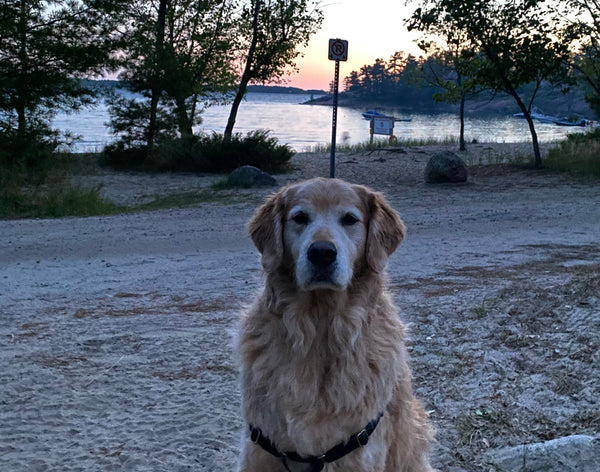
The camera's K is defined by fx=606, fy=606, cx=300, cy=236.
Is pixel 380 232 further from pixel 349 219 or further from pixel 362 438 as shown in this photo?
pixel 362 438

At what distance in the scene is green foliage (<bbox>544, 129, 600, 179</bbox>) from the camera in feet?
59.4

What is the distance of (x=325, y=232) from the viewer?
3.25 m

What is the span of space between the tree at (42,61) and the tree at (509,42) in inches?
412

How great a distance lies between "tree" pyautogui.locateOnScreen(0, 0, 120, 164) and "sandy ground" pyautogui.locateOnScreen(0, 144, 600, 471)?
5879mm

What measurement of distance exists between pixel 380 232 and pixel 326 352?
0.78m

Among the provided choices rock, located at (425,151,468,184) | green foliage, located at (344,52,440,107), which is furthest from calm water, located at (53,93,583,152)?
green foliage, located at (344,52,440,107)

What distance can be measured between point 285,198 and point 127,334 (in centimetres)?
319

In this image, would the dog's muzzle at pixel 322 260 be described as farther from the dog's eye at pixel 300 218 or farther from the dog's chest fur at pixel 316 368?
the dog's eye at pixel 300 218

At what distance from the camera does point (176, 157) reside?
22.0 metres

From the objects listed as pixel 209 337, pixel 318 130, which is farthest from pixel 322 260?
pixel 318 130

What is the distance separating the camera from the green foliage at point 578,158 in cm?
1811

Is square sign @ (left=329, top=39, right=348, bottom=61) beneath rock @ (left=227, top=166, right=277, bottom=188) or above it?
above

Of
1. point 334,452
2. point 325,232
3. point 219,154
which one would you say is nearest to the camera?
point 334,452

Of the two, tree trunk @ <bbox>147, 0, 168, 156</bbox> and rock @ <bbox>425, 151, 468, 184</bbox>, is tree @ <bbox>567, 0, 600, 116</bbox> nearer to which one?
rock @ <bbox>425, 151, 468, 184</bbox>
